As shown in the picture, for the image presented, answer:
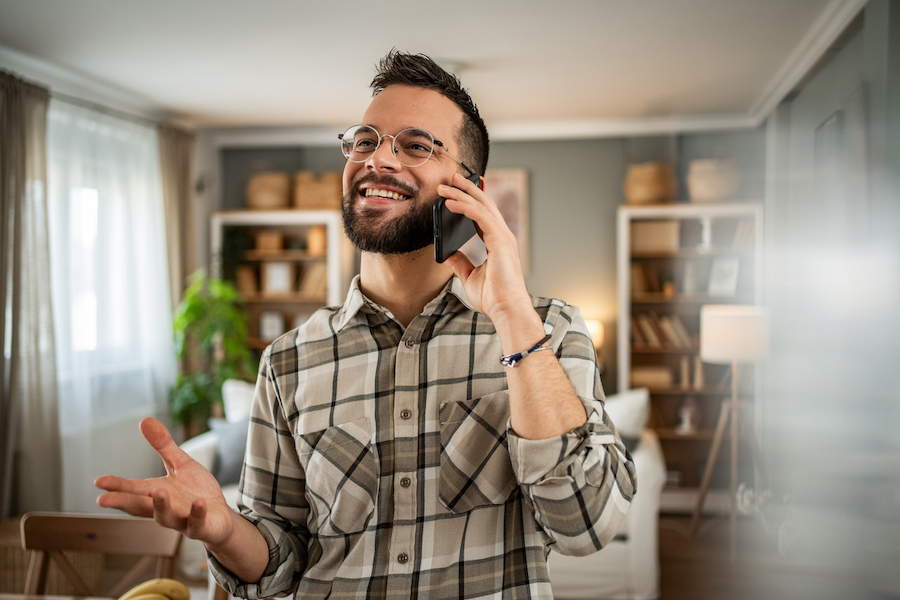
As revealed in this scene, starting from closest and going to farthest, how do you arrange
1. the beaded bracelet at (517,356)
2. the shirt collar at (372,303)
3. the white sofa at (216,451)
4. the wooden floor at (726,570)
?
the beaded bracelet at (517,356) < the shirt collar at (372,303) < the wooden floor at (726,570) < the white sofa at (216,451)

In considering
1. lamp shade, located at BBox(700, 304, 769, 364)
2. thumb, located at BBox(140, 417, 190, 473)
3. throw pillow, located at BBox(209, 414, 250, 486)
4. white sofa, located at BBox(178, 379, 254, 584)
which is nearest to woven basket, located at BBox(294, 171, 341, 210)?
white sofa, located at BBox(178, 379, 254, 584)

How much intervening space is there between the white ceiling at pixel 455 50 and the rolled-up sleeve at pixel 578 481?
228 centimetres

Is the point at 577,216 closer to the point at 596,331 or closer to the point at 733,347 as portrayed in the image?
the point at 596,331

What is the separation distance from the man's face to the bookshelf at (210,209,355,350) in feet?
12.0

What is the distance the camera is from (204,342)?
4.06 m

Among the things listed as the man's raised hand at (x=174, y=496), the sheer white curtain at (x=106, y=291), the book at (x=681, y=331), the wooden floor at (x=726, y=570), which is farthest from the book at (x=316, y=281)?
the man's raised hand at (x=174, y=496)

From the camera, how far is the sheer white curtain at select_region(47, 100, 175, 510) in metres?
3.41

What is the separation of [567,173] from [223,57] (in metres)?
2.57

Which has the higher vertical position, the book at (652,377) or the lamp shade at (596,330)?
the lamp shade at (596,330)

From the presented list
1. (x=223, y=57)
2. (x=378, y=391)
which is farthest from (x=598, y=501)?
(x=223, y=57)

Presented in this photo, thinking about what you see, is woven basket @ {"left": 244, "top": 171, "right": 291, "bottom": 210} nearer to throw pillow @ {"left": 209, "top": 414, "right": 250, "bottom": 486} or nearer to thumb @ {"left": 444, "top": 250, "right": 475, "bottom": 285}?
throw pillow @ {"left": 209, "top": 414, "right": 250, "bottom": 486}

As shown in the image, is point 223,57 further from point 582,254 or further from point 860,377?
point 860,377

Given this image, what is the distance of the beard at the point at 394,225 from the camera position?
90 cm

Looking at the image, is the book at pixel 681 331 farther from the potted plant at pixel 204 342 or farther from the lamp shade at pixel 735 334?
the potted plant at pixel 204 342
